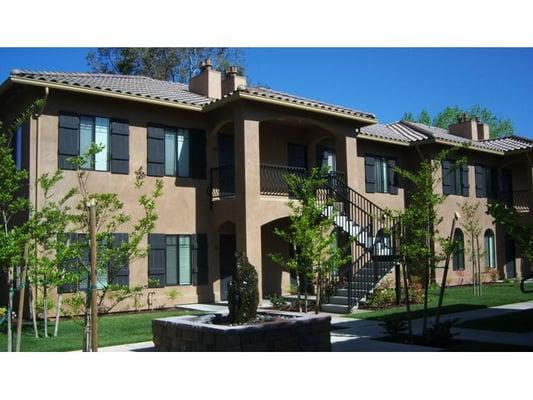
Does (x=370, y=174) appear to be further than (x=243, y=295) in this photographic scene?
Yes

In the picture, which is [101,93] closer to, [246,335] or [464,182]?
[246,335]

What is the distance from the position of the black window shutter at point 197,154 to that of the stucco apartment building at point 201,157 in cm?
3

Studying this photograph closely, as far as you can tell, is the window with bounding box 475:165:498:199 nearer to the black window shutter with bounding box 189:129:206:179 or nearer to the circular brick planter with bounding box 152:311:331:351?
the black window shutter with bounding box 189:129:206:179

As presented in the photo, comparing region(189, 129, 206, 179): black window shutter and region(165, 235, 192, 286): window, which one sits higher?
region(189, 129, 206, 179): black window shutter

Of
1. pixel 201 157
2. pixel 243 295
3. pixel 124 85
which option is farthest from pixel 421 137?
pixel 243 295

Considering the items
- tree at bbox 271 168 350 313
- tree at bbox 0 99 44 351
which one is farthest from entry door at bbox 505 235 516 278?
tree at bbox 0 99 44 351

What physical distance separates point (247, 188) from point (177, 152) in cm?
233

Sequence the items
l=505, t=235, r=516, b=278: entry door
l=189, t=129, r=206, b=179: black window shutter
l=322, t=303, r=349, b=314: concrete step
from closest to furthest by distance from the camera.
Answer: l=322, t=303, r=349, b=314: concrete step, l=189, t=129, r=206, b=179: black window shutter, l=505, t=235, r=516, b=278: entry door

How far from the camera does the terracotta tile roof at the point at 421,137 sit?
67.4 ft

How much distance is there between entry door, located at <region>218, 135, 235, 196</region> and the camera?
1562 cm

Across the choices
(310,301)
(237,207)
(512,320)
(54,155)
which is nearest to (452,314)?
(512,320)

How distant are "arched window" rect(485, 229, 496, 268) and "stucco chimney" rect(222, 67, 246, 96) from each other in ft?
41.0

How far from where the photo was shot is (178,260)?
592 inches
